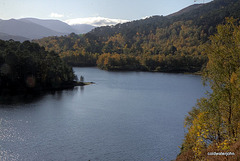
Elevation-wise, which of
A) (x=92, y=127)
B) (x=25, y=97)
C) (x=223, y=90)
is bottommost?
(x=92, y=127)

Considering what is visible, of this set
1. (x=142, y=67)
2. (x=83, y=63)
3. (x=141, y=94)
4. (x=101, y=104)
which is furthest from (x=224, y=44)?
(x=83, y=63)

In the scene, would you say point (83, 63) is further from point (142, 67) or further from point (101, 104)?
point (101, 104)

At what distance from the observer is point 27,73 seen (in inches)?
3155

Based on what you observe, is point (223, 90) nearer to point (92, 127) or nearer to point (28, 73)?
point (92, 127)

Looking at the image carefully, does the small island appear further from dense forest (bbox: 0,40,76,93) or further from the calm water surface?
the calm water surface

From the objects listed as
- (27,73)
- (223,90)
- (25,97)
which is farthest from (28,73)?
(223,90)

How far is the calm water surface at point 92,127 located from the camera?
34.1 m

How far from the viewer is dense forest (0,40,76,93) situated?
75.1 meters

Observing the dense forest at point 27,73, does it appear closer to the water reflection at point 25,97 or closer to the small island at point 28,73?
the small island at point 28,73

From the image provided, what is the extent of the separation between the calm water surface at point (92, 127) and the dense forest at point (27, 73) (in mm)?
9487

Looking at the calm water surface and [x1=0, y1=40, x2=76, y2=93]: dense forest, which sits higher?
[x1=0, y1=40, x2=76, y2=93]: dense forest

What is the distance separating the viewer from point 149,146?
3691 cm

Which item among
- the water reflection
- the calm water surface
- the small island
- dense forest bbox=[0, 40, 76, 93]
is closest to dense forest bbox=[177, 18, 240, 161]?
the calm water surface

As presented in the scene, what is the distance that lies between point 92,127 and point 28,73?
45.3 meters
